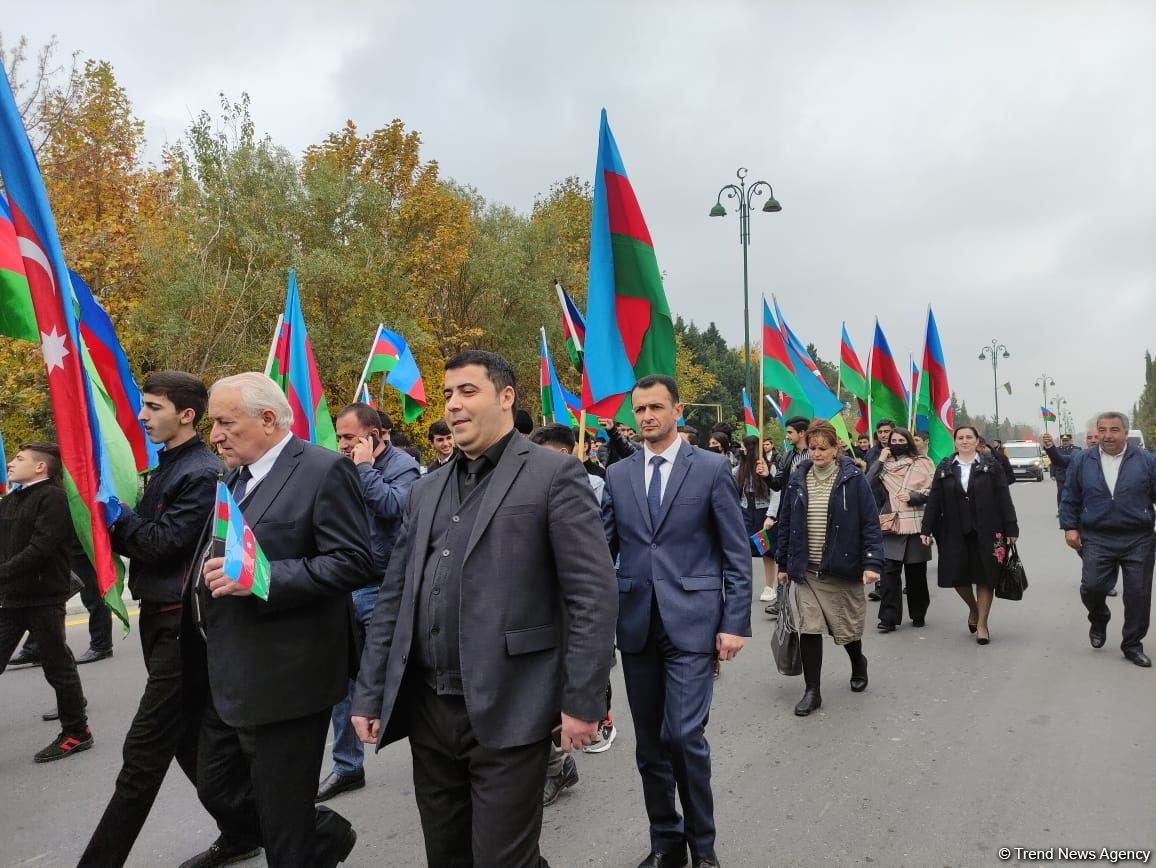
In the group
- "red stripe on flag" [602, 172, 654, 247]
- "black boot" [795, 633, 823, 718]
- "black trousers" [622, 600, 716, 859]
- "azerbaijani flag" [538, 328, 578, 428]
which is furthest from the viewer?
"azerbaijani flag" [538, 328, 578, 428]

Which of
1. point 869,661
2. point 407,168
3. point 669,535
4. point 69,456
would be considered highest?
point 407,168

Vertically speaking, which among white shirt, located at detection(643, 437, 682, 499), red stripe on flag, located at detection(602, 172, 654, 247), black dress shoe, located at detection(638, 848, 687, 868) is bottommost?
black dress shoe, located at detection(638, 848, 687, 868)

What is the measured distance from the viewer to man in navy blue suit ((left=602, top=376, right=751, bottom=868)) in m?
3.59

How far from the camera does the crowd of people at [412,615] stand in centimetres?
251

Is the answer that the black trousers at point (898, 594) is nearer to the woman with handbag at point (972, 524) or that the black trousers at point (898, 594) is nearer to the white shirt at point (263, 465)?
the woman with handbag at point (972, 524)

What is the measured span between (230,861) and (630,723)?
2.70 metres

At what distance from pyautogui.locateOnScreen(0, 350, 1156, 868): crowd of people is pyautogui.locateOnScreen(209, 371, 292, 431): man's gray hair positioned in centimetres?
1

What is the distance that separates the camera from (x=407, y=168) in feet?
85.3

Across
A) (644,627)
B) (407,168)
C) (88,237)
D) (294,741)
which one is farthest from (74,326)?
(407,168)

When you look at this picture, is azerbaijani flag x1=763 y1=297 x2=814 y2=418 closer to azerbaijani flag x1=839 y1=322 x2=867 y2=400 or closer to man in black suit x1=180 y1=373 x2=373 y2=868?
azerbaijani flag x1=839 y1=322 x2=867 y2=400

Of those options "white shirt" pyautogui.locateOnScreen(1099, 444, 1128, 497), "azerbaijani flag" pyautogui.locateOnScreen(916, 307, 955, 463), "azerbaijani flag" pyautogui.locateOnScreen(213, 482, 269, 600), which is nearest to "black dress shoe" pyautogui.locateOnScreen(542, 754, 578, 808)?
"azerbaijani flag" pyautogui.locateOnScreen(213, 482, 269, 600)

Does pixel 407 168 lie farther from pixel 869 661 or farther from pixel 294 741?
pixel 294 741

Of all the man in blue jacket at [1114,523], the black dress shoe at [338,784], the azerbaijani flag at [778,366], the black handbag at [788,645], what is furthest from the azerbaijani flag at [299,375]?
the man in blue jacket at [1114,523]

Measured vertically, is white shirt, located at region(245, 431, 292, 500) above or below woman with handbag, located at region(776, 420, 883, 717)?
above
